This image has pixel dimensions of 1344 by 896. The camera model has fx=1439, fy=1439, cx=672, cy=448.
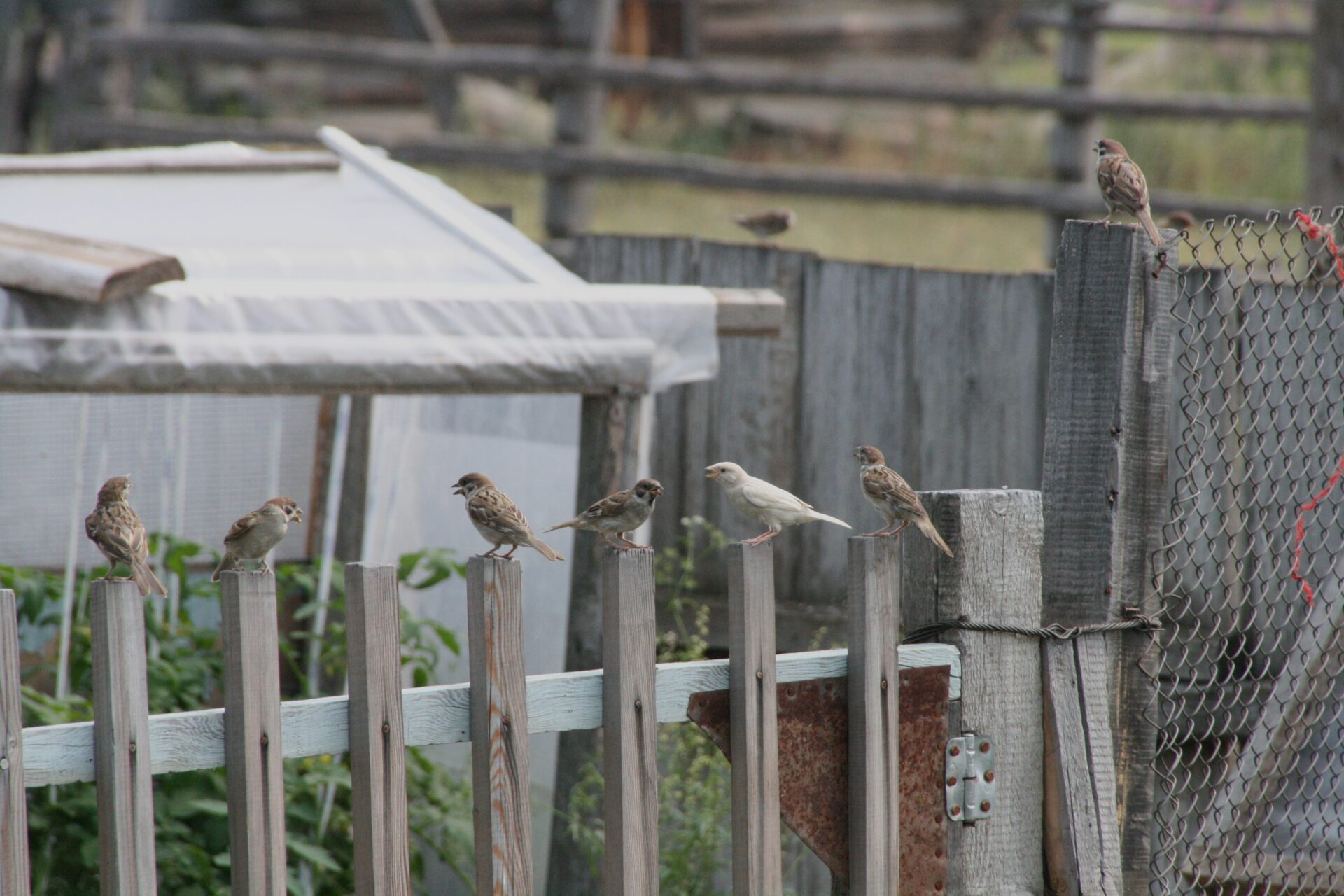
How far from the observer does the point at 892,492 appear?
3330 millimetres

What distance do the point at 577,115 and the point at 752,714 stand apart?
29.6 feet

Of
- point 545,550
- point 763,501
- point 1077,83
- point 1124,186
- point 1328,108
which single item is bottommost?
point 545,550

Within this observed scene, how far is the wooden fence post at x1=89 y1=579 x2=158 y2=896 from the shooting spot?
8.00 ft

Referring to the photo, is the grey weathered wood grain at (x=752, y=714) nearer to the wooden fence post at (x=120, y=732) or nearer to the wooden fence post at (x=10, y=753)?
the wooden fence post at (x=120, y=732)

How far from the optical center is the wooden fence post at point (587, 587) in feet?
17.7

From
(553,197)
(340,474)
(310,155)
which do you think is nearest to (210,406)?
(340,474)

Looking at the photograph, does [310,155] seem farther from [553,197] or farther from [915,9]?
[915,9]

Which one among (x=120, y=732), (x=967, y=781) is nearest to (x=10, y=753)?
(x=120, y=732)

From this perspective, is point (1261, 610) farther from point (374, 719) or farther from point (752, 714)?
point (374, 719)

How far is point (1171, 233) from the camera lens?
3244mm

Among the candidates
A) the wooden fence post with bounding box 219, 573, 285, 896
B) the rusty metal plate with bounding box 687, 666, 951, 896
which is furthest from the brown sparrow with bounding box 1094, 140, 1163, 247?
the wooden fence post with bounding box 219, 573, 285, 896

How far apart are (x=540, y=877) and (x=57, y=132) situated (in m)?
9.16

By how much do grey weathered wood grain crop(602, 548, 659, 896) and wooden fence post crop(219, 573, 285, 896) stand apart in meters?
0.63

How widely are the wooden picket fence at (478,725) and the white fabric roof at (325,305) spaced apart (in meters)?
1.94
